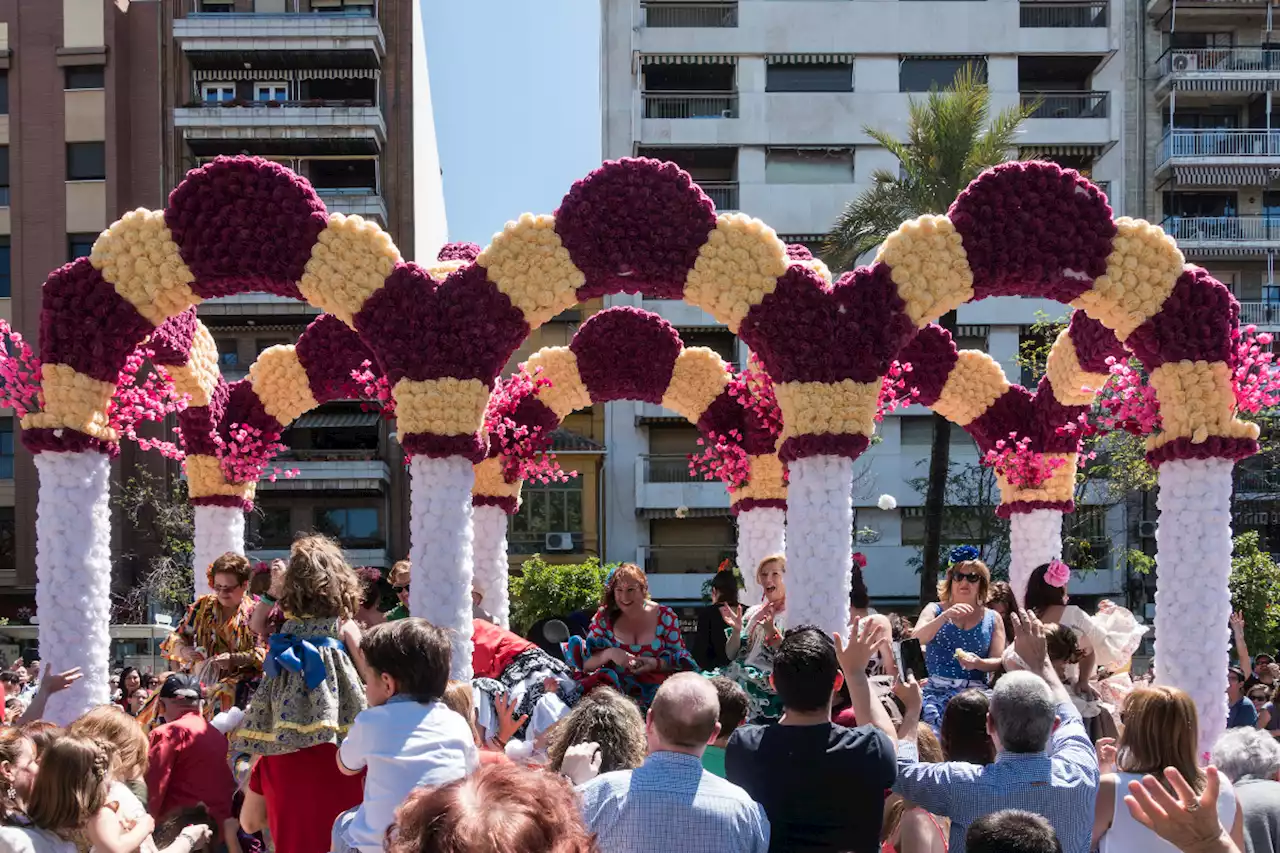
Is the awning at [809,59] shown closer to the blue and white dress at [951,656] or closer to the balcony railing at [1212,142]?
the balcony railing at [1212,142]

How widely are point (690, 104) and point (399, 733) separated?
102 ft

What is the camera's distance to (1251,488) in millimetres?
31859

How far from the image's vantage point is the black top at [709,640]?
969 cm

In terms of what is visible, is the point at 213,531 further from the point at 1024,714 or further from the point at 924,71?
the point at 924,71

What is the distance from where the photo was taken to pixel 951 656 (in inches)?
326

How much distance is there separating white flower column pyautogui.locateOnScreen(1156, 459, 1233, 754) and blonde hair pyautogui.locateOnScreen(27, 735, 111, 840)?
749 centimetres

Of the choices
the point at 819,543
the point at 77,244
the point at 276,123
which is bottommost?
the point at 819,543

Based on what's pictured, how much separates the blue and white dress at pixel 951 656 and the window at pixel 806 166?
2648 centimetres

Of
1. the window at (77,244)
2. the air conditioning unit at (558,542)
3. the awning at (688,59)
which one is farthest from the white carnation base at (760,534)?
the window at (77,244)

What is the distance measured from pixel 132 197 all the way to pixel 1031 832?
32.0m

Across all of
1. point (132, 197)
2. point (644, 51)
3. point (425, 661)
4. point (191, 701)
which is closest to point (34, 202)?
point (132, 197)

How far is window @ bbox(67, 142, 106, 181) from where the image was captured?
104 ft

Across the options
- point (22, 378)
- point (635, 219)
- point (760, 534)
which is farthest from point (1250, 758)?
point (760, 534)

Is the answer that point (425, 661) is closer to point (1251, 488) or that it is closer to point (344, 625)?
point (344, 625)
